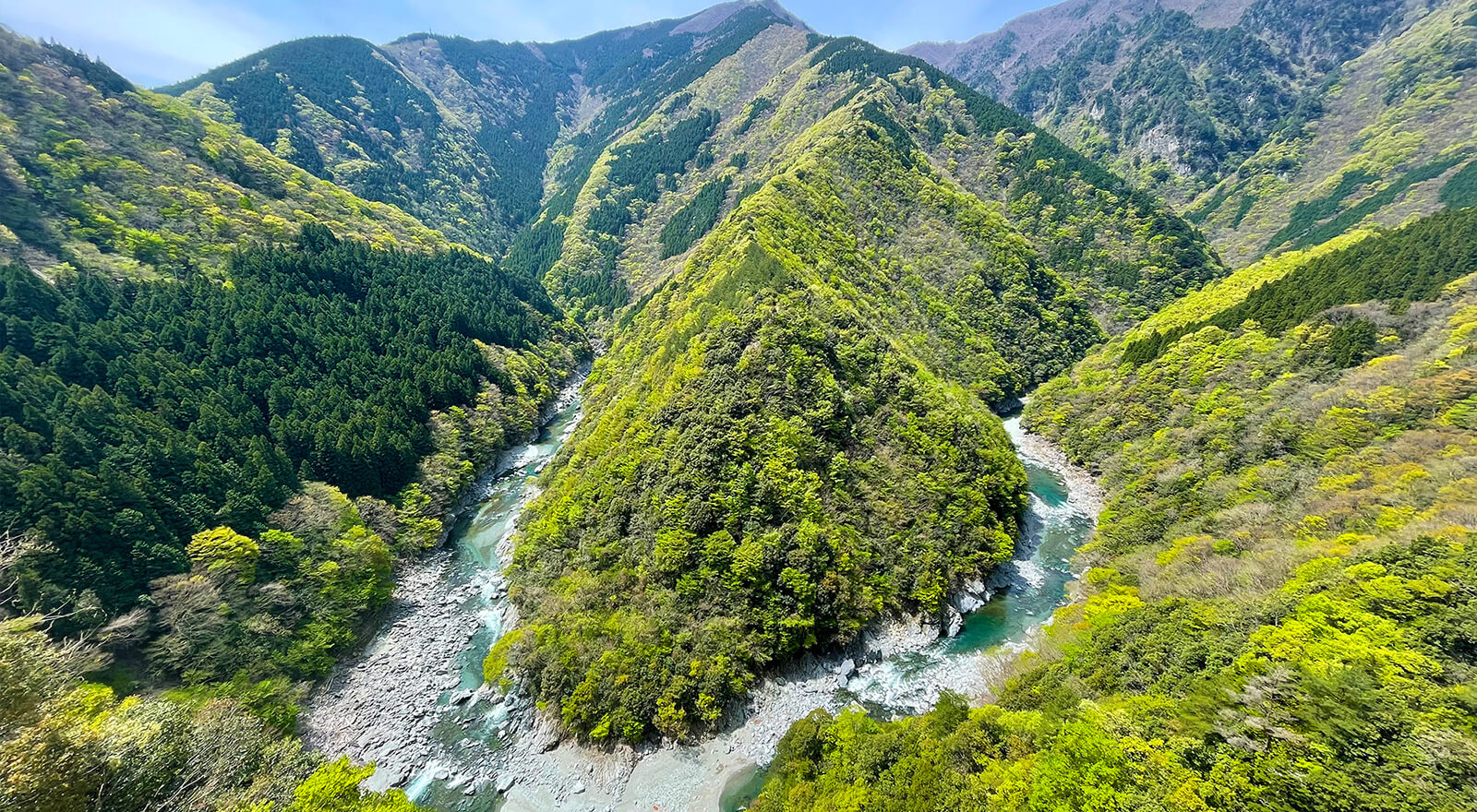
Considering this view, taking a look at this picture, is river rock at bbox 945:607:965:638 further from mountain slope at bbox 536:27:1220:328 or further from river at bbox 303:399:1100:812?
mountain slope at bbox 536:27:1220:328

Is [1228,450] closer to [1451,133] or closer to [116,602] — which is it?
[116,602]

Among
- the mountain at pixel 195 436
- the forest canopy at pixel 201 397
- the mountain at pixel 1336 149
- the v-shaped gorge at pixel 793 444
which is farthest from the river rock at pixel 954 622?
the mountain at pixel 1336 149

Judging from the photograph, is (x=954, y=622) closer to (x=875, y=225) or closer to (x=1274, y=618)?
(x=1274, y=618)

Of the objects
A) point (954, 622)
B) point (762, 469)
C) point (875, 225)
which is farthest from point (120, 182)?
point (954, 622)

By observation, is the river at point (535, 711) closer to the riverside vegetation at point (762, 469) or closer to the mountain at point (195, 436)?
the riverside vegetation at point (762, 469)

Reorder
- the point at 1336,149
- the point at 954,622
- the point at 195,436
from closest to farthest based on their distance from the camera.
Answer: the point at 954,622, the point at 195,436, the point at 1336,149

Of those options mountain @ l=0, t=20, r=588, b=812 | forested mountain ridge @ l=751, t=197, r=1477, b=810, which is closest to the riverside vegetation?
forested mountain ridge @ l=751, t=197, r=1477, b=810
